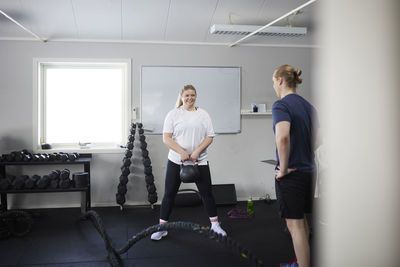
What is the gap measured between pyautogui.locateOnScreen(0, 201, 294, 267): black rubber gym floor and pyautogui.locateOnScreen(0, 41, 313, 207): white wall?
1.29 ft

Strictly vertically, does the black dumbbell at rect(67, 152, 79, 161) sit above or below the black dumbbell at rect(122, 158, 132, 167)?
above

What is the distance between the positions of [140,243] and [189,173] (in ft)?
2.45

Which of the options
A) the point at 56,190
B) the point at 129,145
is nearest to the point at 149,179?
the point at 129,145

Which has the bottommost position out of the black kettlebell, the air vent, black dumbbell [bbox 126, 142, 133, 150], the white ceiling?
the black kettlebell

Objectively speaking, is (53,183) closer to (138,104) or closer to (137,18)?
(138,104)

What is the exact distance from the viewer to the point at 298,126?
1.66 m

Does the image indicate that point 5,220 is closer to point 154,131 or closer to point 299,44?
point 154,131

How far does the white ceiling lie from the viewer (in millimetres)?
3445

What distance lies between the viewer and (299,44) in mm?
4297

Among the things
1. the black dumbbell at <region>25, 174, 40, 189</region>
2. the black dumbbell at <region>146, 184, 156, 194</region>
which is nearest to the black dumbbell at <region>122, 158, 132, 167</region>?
the black dumbbell at <region>146, 184, 156, 194</region>

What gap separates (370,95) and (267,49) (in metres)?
4.14

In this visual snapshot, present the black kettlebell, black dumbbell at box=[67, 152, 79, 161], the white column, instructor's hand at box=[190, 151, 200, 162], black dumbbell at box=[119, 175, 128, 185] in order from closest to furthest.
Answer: the white column, the black kettlebell, instructor's hand at box=[190, 151, 200, 162], black dumbbell at box=[67, 152, 79, 161], black dumbbell at box=[119, 175, 128, 185]

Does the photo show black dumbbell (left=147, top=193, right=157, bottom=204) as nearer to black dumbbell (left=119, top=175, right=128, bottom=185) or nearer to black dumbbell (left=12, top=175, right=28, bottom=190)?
Result: black dumbbell (left=119, top=175, right=128, bottom=185)

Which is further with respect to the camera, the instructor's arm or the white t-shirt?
the white t-shirt
